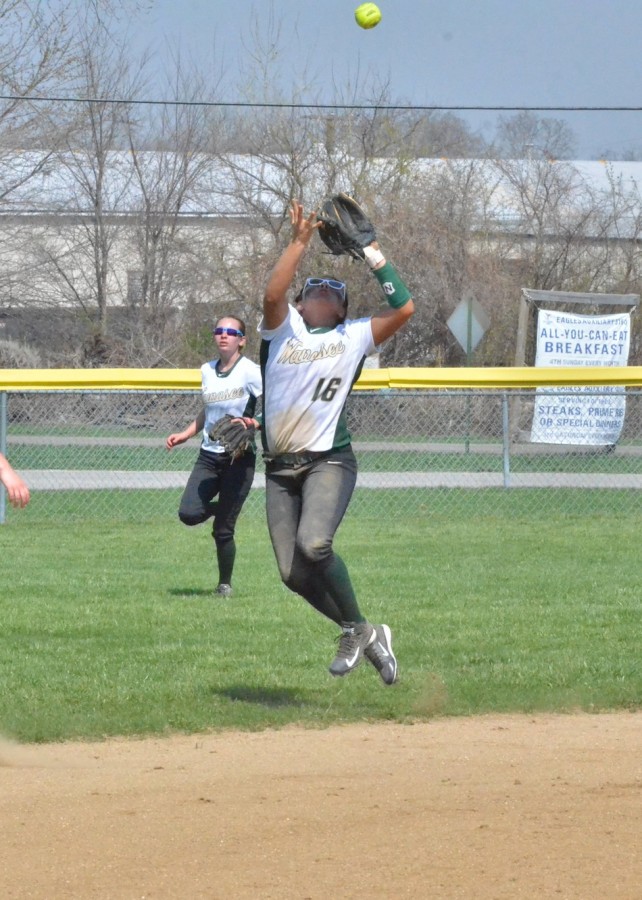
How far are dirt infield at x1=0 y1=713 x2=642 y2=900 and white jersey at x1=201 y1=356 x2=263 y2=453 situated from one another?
12.9 ft

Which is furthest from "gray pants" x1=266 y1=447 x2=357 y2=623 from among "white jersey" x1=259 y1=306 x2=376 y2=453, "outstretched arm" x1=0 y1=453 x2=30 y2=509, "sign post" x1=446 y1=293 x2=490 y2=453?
"sign post" x1=446 y1=293 x2=490 y2=453

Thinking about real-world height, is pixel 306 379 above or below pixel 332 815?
above

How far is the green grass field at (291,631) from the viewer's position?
6207 mm

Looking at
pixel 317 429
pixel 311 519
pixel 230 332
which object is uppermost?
pixel 230 332

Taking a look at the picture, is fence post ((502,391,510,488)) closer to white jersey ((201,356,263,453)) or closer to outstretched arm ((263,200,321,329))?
white jersey ((201,356,263,453))

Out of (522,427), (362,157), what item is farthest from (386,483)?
(362,157)

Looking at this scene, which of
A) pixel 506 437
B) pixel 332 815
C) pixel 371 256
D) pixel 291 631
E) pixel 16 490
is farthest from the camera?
pixel 506 437

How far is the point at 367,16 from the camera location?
1092 centimetres

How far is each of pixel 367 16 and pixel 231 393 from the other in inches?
160

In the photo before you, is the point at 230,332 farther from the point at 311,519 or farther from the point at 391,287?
the point at 311,519

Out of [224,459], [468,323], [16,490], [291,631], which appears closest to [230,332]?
[224,459]

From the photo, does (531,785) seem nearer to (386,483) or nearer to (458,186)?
(386,483)

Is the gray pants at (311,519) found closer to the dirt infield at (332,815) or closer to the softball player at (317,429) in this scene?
the softball player at (317,429)

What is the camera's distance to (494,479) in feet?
53.4
